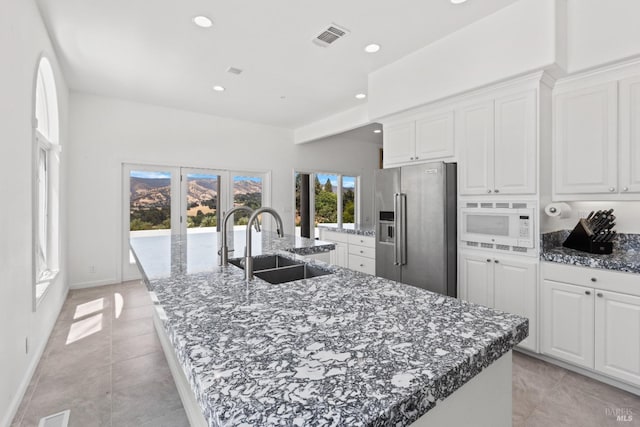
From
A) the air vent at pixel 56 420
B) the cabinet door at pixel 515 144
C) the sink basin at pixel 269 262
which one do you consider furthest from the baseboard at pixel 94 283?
the cabinet door at pixel 515 144

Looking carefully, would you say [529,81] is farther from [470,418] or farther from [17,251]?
[17,251]

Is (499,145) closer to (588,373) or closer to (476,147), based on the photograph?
(476,147)

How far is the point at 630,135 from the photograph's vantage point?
226 cm

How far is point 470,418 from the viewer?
0.88m

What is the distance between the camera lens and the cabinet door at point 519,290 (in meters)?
2.48

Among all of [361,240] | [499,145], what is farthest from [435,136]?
[361,240]

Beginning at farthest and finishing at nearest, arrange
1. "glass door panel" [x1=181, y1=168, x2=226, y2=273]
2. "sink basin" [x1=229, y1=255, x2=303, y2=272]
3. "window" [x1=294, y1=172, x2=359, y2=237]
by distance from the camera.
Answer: "window" [x1=294, y1=172, x2=359, y2=237] → "glass door panel" [x1=181, y1=168, x2=226, y2=273] → "sink basin" [x1=229, y1=255, x2=303, y2=272]

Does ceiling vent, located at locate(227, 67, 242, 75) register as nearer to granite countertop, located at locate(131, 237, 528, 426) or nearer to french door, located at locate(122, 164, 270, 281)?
Answer: french door, located at locate(122, 164, 270, 281)

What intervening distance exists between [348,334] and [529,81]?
2.66 metres

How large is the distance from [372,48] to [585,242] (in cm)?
254

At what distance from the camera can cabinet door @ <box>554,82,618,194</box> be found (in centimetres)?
234

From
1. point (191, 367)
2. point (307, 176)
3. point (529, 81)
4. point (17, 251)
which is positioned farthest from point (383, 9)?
point (307, 176)

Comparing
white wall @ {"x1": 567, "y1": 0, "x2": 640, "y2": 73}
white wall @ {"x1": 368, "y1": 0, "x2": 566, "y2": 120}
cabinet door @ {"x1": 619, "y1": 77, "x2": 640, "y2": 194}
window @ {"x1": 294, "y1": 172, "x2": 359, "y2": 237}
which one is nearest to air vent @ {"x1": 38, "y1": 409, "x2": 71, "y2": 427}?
white wall @ {"x1": 368, "y1": 0, "x2": 566, "y2": 120}

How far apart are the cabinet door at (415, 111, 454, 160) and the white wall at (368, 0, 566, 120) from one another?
20 cm
